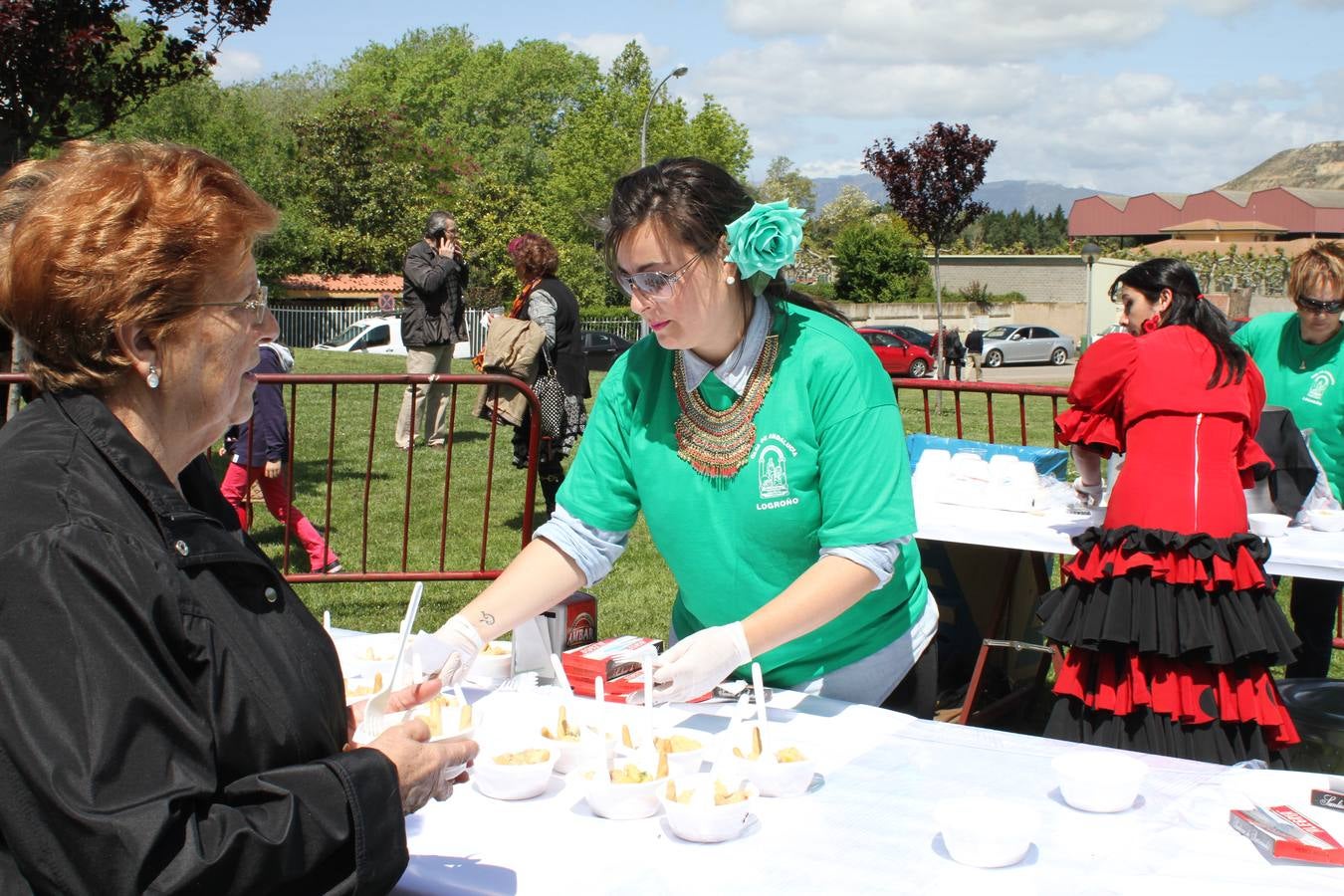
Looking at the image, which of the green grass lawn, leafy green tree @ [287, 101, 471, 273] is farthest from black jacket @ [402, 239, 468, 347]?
leafy green tree @ [287, 101, 471, 273]

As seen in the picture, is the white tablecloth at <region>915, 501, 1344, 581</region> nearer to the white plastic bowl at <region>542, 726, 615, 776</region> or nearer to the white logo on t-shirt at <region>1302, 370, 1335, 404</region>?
the white logo on t-shirt at <region>1302, 370, 1335, 404</region>

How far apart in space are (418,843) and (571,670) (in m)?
0.76

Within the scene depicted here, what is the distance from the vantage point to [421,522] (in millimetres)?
8031

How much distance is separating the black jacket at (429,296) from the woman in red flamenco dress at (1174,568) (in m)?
6.86

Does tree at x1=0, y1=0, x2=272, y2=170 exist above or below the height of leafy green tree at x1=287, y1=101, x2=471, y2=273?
below

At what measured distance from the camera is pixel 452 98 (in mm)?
59156

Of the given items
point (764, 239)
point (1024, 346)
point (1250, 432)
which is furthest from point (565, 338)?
point (1024, 346)

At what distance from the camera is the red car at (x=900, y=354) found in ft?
81.8

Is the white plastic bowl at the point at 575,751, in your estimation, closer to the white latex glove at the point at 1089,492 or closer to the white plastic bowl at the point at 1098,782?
the white plastic bowl at the point at 1098,782

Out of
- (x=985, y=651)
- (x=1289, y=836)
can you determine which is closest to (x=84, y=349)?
(x=1289, y=836)

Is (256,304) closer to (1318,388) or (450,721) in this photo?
(450,721)

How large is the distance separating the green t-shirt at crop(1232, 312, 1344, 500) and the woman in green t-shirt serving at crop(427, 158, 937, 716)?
10.4 feet

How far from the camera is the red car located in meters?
24.9

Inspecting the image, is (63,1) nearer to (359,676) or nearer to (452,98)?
(359,676)
